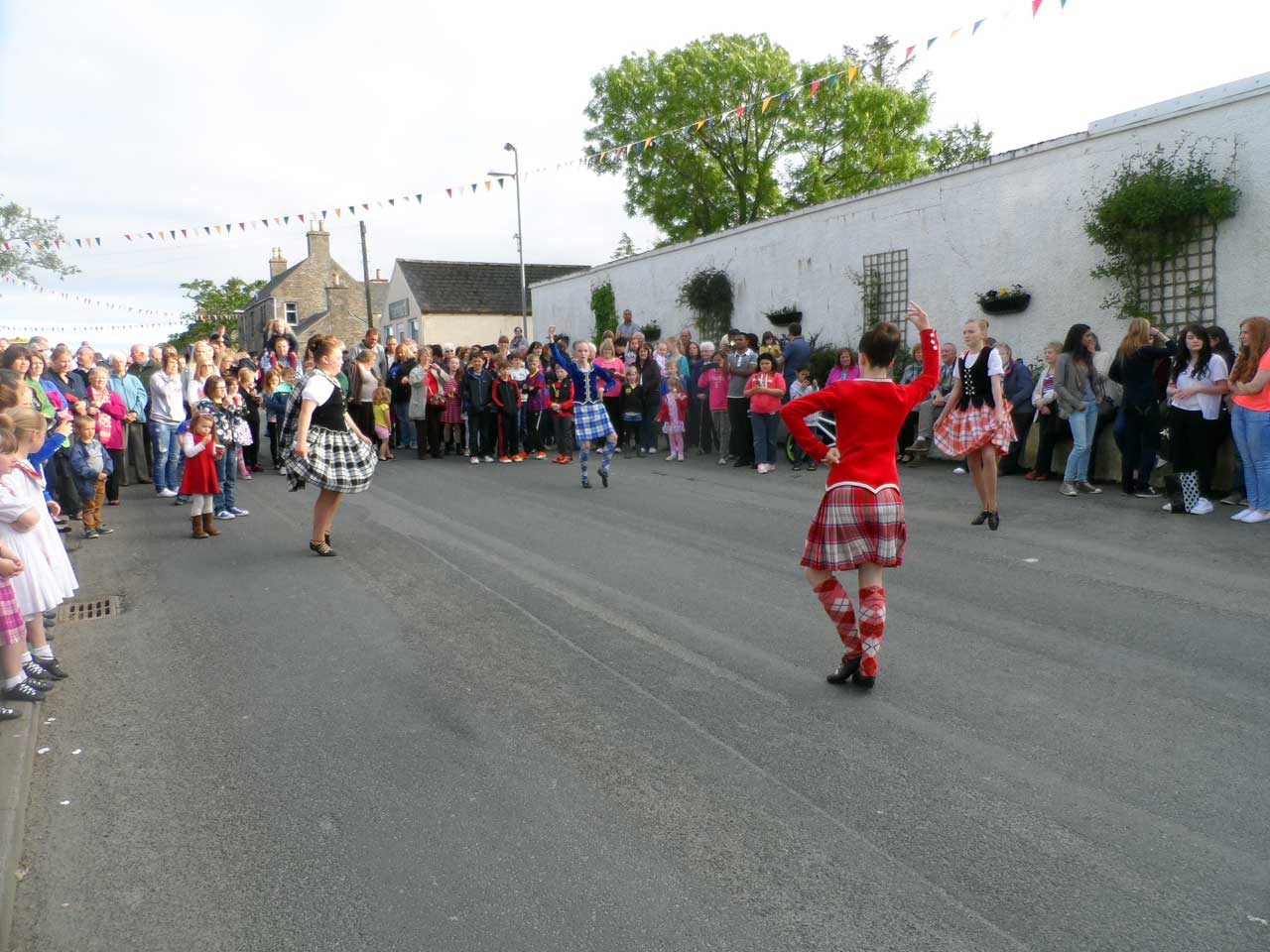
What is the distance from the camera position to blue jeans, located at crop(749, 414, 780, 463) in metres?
14.8

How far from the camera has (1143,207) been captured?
12875 mm

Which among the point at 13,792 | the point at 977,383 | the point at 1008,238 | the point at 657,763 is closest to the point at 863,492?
the point at 657,763

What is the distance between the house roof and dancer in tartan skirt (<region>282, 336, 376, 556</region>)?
42365mm

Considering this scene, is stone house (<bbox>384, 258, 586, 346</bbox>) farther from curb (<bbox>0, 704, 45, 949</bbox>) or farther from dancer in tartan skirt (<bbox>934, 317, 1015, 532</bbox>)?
curb (<bbox>0, 704, 45, 949</bbox>)

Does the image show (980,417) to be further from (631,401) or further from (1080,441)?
(631,401)

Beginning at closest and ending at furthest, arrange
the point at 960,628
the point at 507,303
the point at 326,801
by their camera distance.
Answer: the point at 326,801 → the point at 960,628 → the point at 507,303

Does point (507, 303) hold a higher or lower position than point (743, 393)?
higher

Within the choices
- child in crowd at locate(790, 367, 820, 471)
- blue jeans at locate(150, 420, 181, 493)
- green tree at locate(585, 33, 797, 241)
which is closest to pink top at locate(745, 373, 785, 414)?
child in crowd at locate(790, 367, 820, 471)

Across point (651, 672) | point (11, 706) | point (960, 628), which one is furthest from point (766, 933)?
point (11, 706)

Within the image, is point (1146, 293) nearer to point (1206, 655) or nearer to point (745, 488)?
point (745, 488)

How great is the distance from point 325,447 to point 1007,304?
35.6 feet

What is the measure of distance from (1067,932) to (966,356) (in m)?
7.49

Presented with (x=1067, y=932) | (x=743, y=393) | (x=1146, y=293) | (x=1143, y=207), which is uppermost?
(x=1143, y=207)

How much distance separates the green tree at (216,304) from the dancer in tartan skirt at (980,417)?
217 feet
